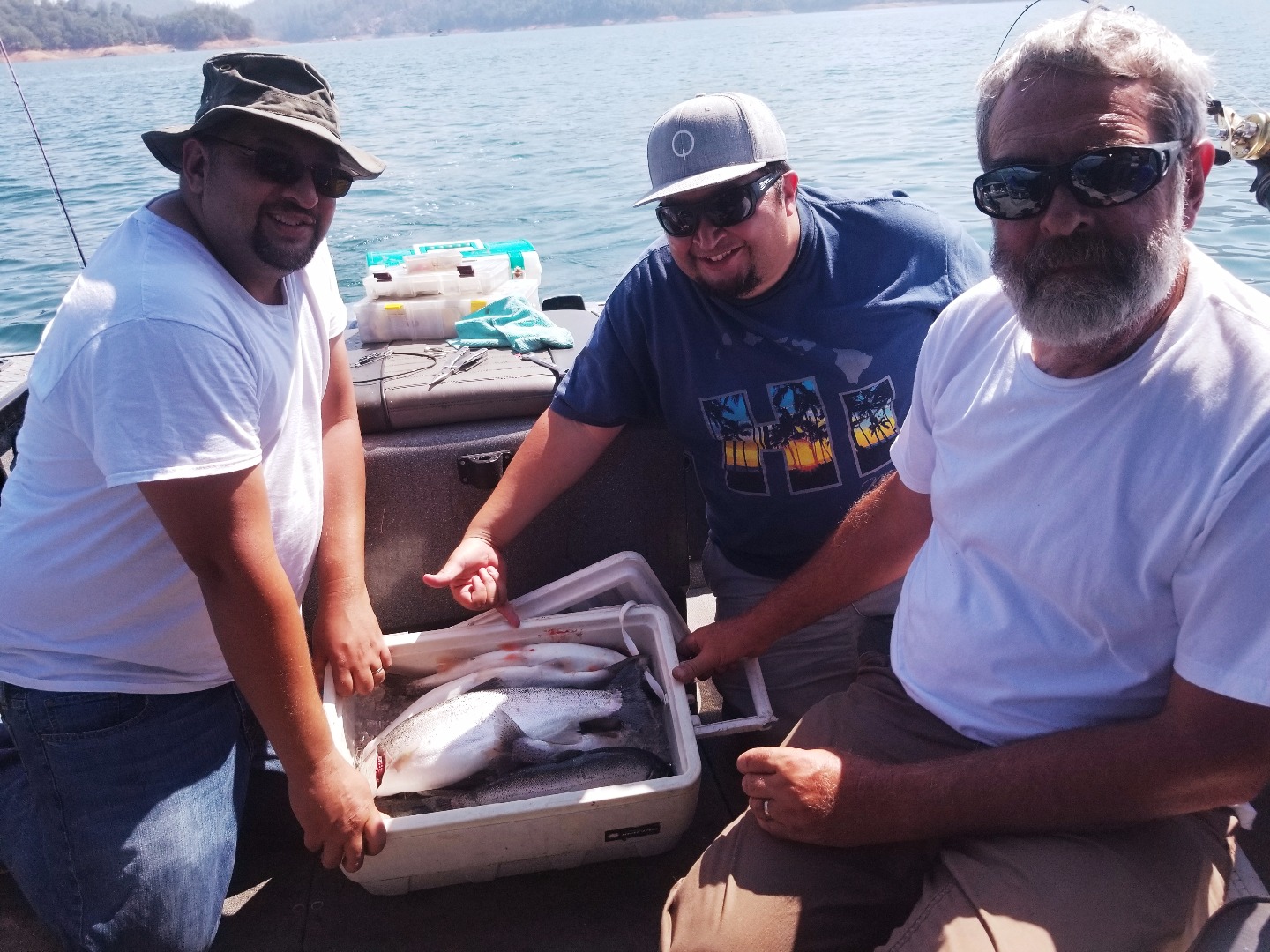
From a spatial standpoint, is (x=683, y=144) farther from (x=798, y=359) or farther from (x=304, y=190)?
(x=304, y=190)

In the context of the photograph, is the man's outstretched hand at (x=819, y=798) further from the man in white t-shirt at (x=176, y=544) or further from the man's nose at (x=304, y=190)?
the man's nose at (x=304, y=190)

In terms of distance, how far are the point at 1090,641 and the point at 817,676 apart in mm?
1174

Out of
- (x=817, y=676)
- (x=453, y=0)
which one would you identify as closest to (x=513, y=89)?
(x=817, y=676)

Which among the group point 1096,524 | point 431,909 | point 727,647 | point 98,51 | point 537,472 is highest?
point 1096,524

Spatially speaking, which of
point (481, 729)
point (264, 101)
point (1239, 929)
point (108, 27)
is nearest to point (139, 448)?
point (264, 101)

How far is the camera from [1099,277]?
156 centimetres

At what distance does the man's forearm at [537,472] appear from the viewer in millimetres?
2617

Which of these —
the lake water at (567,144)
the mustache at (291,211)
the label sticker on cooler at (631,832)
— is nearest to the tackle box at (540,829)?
the label sticker on cooler at (631,832)

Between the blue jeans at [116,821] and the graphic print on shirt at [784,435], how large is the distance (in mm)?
1468

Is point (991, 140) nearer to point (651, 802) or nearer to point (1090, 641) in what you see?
point (1090, 641)

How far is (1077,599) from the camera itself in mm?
→ 1610

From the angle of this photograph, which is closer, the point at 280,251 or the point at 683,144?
the point at 280,251

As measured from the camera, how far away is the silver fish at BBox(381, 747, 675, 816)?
2119 mm

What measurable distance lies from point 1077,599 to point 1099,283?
1.71 feet
